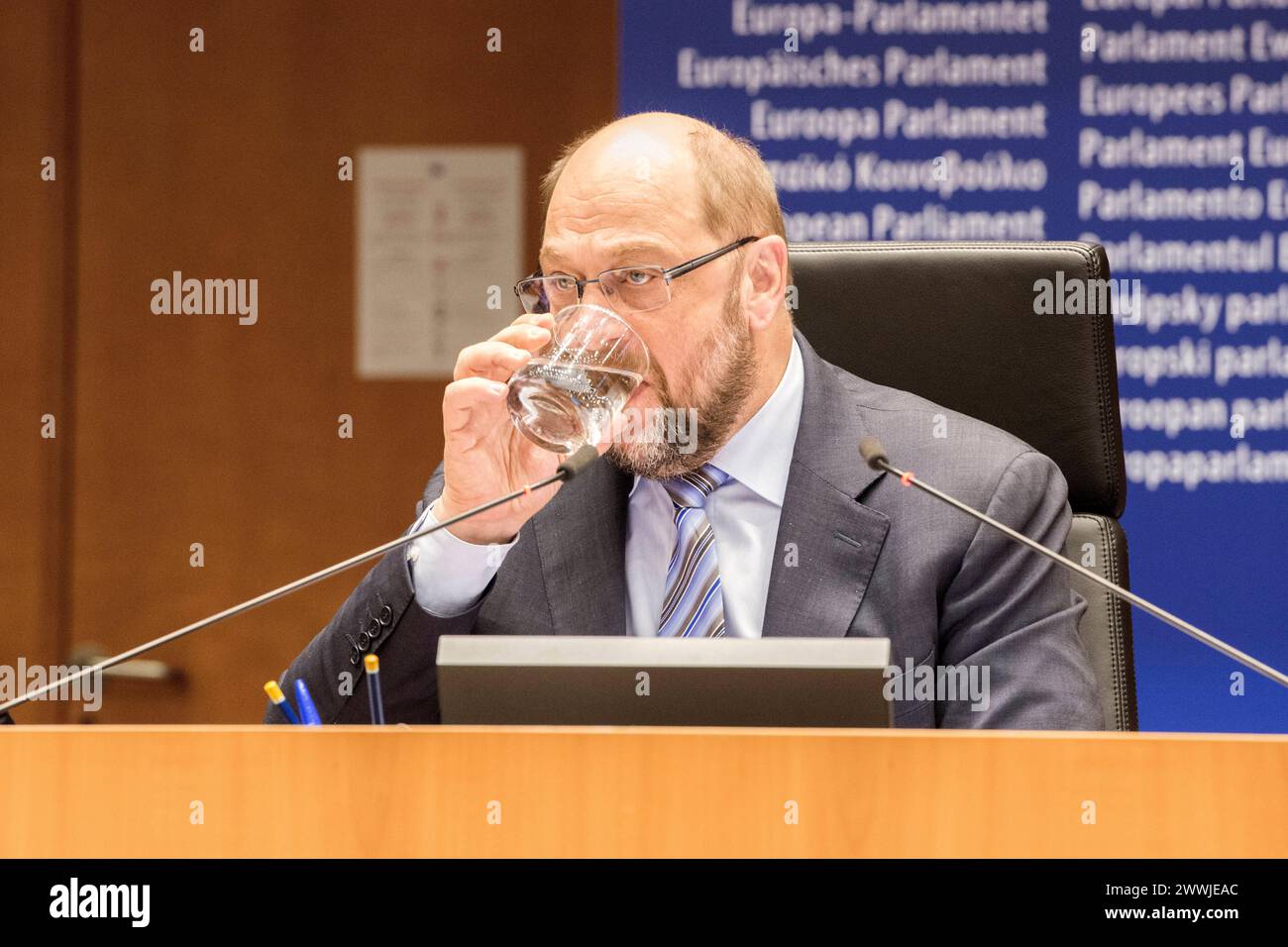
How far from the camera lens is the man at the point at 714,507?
5.06ft

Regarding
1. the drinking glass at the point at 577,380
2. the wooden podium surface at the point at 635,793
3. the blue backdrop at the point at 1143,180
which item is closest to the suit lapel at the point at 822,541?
the drinking glass at the point at 577,380

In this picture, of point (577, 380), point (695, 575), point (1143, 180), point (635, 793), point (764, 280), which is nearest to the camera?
point (635, 793)

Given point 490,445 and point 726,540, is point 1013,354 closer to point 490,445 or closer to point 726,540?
point 726,540

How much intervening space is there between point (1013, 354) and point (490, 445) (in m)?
0.65

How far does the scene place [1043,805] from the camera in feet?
2.61

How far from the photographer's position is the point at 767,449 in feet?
5.57

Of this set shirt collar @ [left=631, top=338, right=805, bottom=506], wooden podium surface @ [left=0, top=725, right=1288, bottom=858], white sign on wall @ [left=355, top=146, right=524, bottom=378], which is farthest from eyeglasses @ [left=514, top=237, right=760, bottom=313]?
white sign on wall @ [left=355, top=146, right=524, bottom=378]

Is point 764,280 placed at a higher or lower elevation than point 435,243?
lower

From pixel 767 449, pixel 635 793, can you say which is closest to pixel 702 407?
pixel 767 449

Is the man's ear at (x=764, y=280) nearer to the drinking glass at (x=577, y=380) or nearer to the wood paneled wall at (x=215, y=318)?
the drinking glass at (x=577, y=380)

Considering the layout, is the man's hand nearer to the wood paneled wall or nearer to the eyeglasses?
the eyeglasses

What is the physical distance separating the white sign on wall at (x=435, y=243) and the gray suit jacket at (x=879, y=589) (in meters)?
1.24

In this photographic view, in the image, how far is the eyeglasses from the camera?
1653 mm
